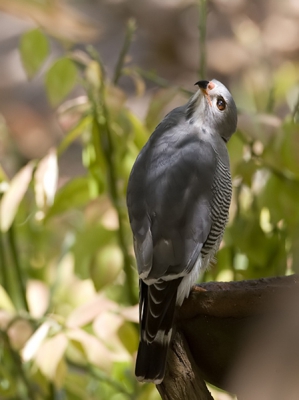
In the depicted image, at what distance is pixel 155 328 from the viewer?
32.4 inches

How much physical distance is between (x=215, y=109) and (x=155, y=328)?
363 millimetres

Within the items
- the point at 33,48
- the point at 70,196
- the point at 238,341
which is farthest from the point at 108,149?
the point at 238,341

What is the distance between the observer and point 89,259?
1.09 metres

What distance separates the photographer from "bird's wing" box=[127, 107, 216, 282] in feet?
2.79

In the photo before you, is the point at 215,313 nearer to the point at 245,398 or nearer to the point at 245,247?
the point at 245,398

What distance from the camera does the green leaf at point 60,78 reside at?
1.08m

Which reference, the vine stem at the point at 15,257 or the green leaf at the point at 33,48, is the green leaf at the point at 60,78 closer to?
the green leaf at the point at 33,48

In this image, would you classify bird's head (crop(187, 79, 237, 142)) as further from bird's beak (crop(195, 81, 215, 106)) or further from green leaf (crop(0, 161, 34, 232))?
green leaf (crop(0, 161, 34, 232))

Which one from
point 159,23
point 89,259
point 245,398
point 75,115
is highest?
point 159,23

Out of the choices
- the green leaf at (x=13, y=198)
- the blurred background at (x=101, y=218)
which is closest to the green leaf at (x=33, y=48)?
the blurred background at (x=101, y=218)

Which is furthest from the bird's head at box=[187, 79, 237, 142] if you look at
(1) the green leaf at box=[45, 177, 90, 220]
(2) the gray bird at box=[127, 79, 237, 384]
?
(1) the green leaf at box=[45, 177, 90, 220]

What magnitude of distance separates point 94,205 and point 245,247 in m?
0.28

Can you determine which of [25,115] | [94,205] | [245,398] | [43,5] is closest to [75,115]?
[94,205]

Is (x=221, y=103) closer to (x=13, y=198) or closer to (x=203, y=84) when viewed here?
(x=203, y=84)
